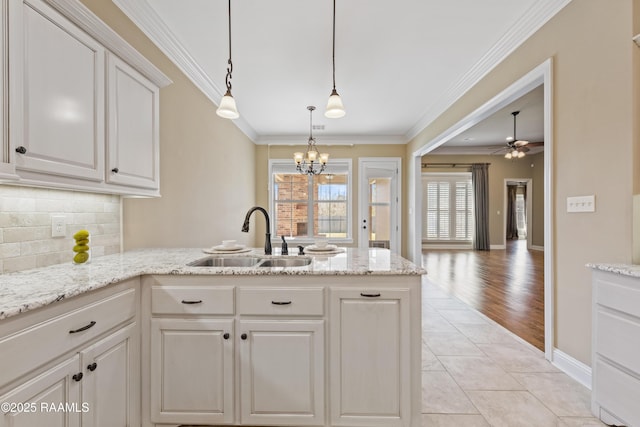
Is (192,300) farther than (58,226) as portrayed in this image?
No

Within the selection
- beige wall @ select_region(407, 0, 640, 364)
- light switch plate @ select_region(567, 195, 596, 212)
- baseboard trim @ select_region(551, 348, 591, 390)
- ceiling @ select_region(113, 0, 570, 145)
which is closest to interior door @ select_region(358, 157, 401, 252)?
ceiling @ select_region(113, 0, 570, 145)

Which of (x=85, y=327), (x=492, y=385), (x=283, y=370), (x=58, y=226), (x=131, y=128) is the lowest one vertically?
(x=492, y=385)

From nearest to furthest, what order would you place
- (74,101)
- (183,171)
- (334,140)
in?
(74,101)
(183,171)
(334,140)

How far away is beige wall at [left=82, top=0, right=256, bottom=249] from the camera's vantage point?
2.30m

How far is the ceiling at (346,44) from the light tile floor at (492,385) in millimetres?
2719

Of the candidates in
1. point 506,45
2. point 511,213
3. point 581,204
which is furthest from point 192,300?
point 511,213

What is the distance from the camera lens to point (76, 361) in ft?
3.87

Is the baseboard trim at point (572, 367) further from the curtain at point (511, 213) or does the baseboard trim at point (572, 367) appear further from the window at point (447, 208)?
the curtain at point (511, 213)

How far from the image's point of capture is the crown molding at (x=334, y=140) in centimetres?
619

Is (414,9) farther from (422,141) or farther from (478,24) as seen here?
(422,141)

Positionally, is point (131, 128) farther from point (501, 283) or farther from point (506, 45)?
point (501, 283)

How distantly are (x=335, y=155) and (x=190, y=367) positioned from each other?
5268 millimetres

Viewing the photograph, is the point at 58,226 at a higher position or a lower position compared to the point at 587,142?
lower

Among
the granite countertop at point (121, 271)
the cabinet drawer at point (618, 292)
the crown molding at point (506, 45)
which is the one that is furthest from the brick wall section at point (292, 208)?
the cabinet drawer at point (618, 292)
